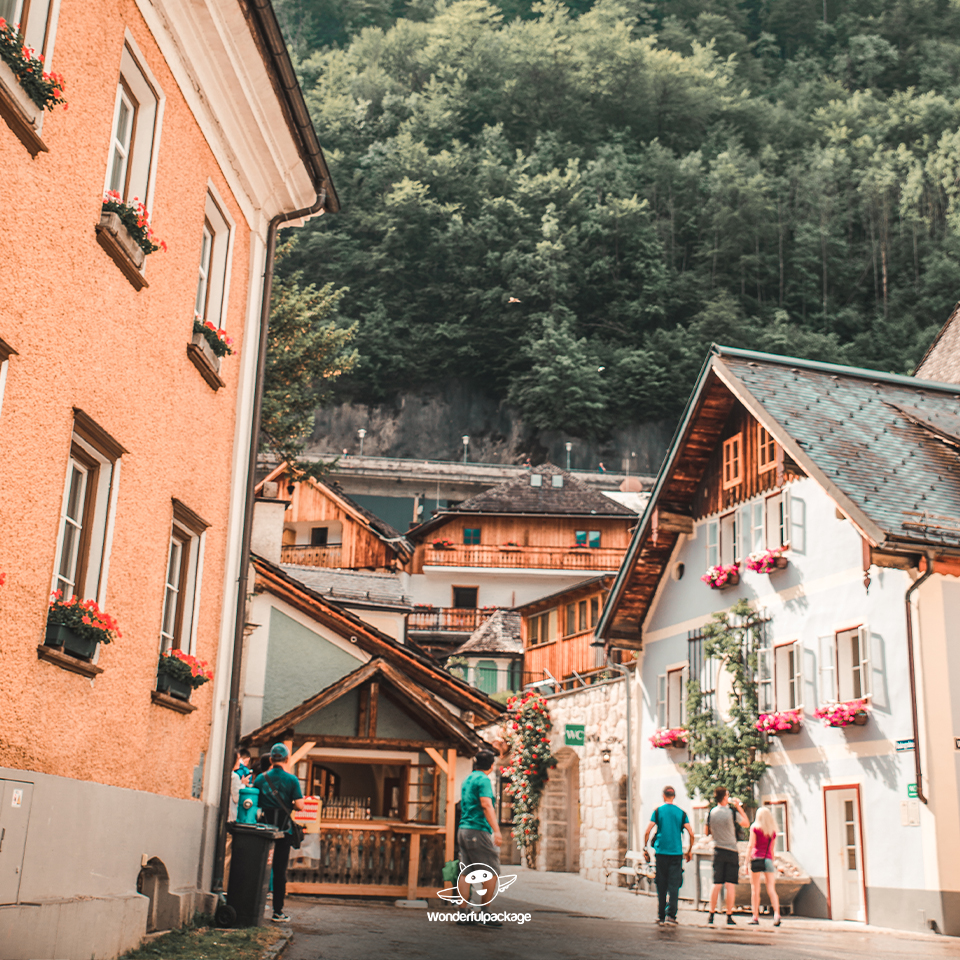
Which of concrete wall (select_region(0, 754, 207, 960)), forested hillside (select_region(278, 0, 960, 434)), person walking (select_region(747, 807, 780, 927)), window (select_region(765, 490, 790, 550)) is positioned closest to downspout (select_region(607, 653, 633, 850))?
window (select_region(765, 490, 790, 550))

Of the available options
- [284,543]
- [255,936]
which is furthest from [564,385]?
[255,936]

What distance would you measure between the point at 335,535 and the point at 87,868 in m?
43.8

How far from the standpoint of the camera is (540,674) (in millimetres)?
37281

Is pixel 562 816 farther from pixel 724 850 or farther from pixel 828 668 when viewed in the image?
pixel 724 850

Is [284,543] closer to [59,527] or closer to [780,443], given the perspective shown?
[780,443]

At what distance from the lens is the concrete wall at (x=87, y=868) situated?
240 inches

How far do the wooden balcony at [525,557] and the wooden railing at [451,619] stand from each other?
2110 millimetres

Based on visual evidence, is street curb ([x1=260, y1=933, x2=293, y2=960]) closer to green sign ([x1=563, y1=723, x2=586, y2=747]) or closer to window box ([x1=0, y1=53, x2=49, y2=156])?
window box ([x1=0, y1=53, x2=49, y2=156])

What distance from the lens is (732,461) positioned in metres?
19.6

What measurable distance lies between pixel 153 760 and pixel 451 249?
60269mm

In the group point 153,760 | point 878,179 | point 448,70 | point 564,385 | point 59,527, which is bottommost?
point 153,760

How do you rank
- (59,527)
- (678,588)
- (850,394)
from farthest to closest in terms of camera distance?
(678,588), (850,394), (59,527)

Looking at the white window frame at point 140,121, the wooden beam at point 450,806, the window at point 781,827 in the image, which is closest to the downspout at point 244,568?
the white window frame at point 140,121

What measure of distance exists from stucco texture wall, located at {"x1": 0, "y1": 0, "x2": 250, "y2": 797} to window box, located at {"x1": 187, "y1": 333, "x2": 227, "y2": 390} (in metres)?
0.09
